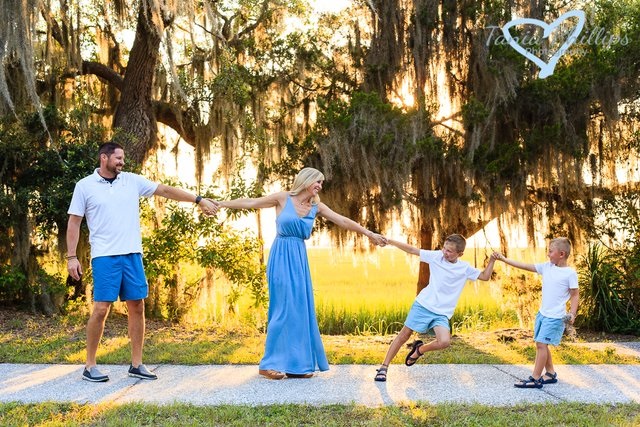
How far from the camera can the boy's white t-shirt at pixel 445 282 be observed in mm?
5918

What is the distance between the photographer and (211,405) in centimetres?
496

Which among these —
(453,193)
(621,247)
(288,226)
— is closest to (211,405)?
(288,226)

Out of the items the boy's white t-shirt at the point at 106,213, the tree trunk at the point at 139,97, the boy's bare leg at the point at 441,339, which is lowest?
the boy's bare leg at the point at 441,339

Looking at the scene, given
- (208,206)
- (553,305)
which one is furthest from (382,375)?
(208,206)

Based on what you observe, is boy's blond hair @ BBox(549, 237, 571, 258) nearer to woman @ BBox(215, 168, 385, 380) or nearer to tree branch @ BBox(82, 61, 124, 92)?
woman @ BBox(215, 168, 385, 380)

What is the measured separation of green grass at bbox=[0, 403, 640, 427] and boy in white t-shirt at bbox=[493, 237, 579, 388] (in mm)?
704

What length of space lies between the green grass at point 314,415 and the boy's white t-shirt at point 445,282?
110 centimetres

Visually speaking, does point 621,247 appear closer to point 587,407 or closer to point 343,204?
point 343,204

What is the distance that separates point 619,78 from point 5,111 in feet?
23.5

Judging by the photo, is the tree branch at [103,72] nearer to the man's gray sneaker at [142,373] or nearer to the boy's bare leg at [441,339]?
the man's gray sneaker at [142,373]

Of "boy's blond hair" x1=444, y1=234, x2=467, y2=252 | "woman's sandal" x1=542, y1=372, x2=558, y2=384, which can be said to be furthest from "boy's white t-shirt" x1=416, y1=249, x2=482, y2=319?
"woman's sandal" x1=542, y1=372, x2=558, y2=384

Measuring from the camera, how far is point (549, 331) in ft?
18.6

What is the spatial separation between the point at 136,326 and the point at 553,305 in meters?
3.05

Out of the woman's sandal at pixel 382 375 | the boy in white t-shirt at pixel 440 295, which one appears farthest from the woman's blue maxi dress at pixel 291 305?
the boy in white t-shirt at pixel 440 295
